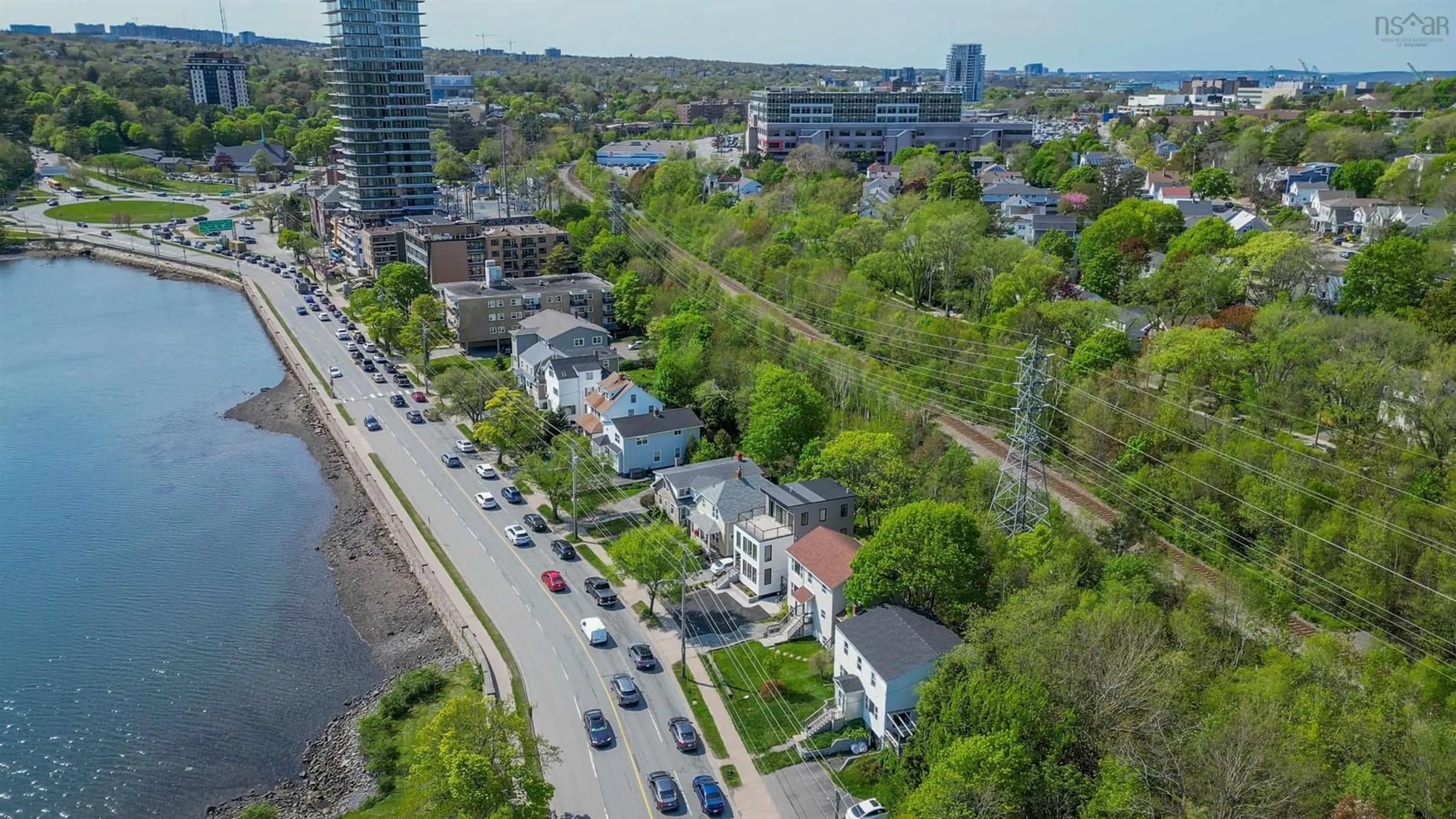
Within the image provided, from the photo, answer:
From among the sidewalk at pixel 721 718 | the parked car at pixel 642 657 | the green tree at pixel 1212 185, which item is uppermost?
the green tree at pixel 1212 185

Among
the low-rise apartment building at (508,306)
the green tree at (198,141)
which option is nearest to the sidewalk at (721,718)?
the low-rise apartment building at (508,306)

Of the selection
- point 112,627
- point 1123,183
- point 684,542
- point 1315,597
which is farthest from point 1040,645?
point 1123,183

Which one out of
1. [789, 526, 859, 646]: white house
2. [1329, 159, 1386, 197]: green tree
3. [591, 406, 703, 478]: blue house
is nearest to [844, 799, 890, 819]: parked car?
[789, 526, 859, 646]: white house

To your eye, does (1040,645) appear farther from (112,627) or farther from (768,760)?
(112,627)

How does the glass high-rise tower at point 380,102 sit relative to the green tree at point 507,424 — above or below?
above

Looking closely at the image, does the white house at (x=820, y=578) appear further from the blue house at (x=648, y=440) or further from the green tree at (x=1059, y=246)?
the green tree at (x=1059, y=246)

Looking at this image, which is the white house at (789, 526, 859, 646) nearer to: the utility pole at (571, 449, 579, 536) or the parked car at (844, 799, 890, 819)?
the parked car at (844, 799, 890, 819)
